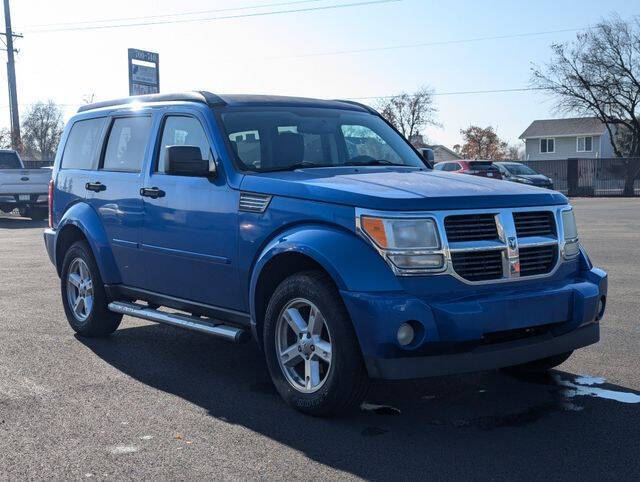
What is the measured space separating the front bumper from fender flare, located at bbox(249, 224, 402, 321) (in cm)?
7

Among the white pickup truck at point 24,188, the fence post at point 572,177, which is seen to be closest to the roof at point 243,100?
the white pickup truck at point 24,188

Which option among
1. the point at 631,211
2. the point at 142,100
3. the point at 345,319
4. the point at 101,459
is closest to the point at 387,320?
the point at 345,319

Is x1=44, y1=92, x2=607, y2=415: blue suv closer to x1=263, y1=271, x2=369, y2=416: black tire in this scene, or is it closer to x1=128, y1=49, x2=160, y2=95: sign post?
x1=263, y1=271, x2=369, y2=416: black tire

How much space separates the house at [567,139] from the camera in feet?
240

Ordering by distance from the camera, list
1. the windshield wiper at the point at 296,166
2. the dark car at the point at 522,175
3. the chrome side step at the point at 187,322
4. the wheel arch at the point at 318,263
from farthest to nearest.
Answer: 1. the dark car at the point at 522,175
2. the windshield wiper at the point at 296,166
3. the chrome side step at the point at 187,322
4. the wheel arch at the point at 318,263

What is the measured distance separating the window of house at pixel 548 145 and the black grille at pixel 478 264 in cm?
7415

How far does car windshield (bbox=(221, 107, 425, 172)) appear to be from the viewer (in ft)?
19.8

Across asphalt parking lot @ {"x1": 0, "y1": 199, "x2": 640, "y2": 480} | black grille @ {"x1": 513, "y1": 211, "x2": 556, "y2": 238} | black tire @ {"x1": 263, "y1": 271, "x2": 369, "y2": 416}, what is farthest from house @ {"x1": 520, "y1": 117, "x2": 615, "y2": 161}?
black tire @ {"x1": 263, "y1": 271, "x2": 369, "y2": 416}

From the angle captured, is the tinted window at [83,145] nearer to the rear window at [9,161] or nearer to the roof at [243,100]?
the roof at [243,100]

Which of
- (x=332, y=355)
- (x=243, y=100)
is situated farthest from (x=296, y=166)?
(x=332, y=355)

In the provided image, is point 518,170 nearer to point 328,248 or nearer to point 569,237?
point 569,237

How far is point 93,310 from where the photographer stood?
24.3ft

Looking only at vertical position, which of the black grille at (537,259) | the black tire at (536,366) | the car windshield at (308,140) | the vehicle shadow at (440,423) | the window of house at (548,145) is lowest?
the vehicle shadow at (440,423)

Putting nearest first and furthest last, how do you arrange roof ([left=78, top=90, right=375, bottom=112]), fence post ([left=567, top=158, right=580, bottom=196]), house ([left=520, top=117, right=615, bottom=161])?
roof ([left=78, top=90, right=375, bottom=112])
fence post ([left=567, top=158, right=580, bottom=196])
house ([left=520, top=117, right=615, bottom=161])
